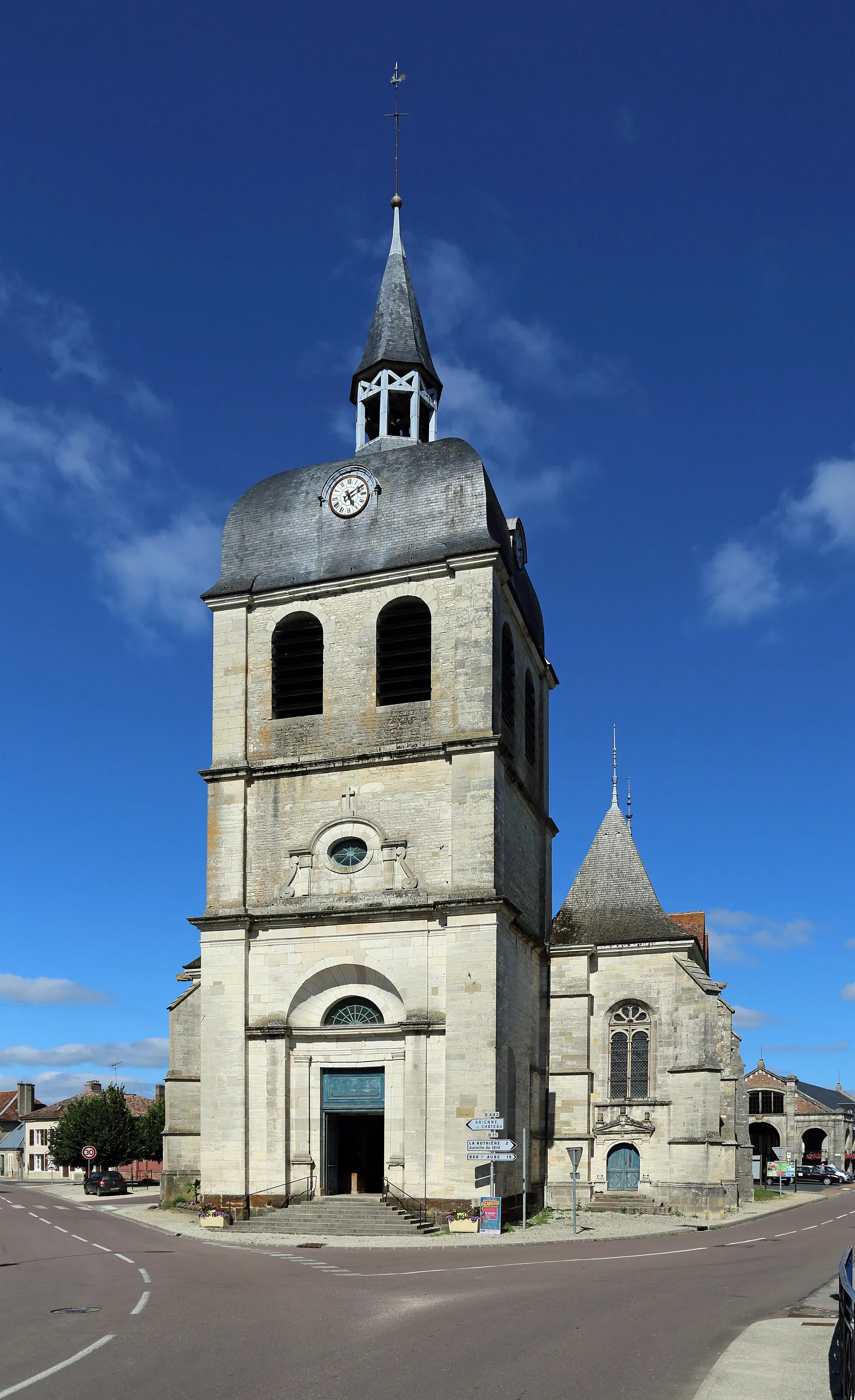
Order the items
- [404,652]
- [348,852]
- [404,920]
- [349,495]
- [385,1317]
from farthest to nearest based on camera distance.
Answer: [349,495] → [404,652] → [348,852] → [404,920] → [385,1317]

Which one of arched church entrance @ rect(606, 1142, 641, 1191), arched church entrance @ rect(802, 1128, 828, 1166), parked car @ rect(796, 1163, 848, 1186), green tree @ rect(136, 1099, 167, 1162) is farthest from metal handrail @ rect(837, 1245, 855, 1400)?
arched church entrance @ rect(802, 1128, 828, 1166)

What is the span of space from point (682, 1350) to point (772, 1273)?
25.6 ft

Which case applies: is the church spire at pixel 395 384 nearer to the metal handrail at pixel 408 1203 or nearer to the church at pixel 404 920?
the church at pixel 404 920

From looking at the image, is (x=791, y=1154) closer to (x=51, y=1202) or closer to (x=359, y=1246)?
(x=51, y=1202)

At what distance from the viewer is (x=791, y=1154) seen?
81375 mm

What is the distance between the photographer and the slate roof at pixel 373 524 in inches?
1160

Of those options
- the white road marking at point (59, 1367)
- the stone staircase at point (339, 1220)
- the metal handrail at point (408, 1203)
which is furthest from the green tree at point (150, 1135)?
the white road marking at point (59, 1367)

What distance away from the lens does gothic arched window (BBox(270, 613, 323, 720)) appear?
99.0 ft

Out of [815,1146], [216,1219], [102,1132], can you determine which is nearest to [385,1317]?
[216,1219]

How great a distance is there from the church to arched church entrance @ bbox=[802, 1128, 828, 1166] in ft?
184

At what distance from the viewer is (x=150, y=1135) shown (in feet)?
178

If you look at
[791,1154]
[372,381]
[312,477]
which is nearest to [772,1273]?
[312,477]

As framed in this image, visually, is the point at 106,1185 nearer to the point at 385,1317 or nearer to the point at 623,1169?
the point at 623,1169

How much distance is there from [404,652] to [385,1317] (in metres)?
18.0
